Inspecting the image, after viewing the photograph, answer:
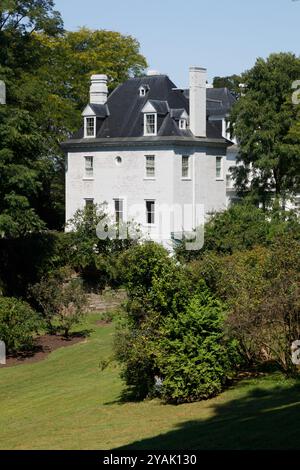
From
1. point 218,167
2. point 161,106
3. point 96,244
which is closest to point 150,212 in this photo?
point 96,244

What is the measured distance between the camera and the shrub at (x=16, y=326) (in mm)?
35812

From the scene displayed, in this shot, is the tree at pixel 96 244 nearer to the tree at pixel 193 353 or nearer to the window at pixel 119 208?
the window at pixel 119 208

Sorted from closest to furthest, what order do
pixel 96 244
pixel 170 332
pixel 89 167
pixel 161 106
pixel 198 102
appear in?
pixel 170 332 → pixel 96 244 → pixel 161 106 → pixel 198 102 → pixel 89 167

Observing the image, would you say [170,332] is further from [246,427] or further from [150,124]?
[150,124]

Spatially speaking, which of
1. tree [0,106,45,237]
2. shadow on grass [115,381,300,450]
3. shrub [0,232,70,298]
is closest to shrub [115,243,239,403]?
shadow on grass [115,381,300,450]

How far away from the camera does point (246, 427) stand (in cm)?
1864

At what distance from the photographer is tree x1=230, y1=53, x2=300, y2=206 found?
173 feet

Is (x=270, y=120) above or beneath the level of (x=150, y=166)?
above

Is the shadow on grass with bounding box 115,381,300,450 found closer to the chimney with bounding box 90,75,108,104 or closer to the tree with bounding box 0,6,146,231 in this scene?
the tree with bounding box 0,6,146,231

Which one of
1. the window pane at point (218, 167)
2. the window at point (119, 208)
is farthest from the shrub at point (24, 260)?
the window pane at point (218, 167)

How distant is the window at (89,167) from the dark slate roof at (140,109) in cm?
148

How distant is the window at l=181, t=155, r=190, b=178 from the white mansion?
58mm

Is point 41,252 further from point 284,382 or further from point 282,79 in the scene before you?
point 284,382

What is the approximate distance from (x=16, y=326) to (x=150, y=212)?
60.9 feet
